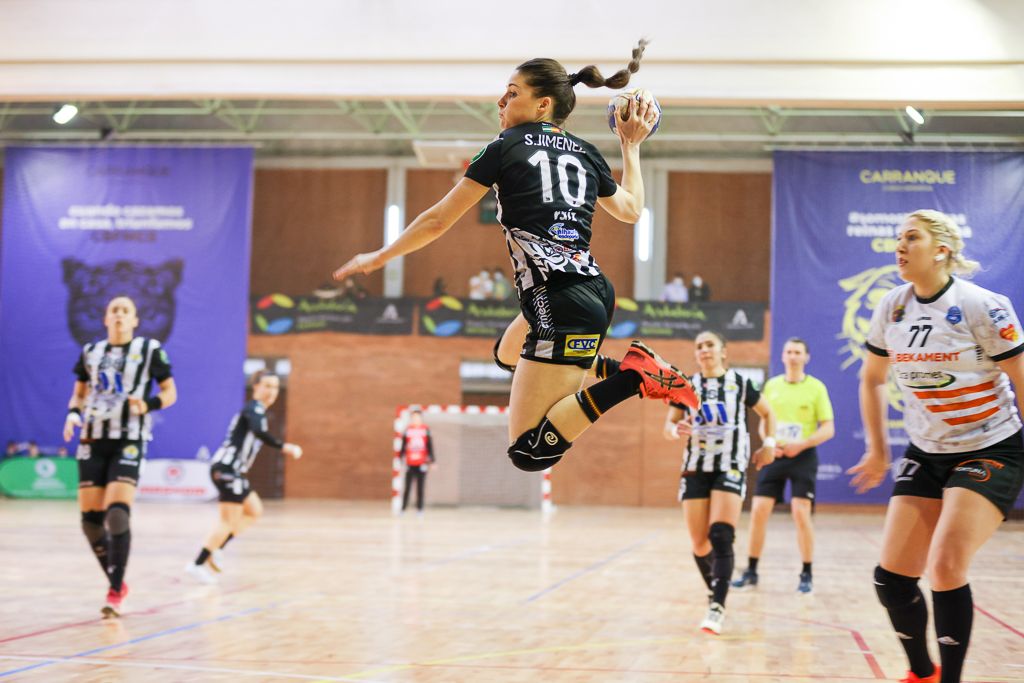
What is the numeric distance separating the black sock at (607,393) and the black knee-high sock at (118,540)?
4.57 metres

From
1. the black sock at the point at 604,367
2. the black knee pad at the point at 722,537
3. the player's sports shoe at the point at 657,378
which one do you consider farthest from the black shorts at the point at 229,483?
the player's sports shoe at the point at 657,378

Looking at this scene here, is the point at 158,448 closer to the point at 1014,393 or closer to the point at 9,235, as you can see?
the point at 9,235

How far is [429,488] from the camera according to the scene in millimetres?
22141

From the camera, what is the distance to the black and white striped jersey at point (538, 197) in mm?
3908

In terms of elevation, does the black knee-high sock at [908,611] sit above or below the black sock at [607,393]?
below

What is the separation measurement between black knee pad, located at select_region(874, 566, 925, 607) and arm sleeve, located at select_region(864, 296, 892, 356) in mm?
979

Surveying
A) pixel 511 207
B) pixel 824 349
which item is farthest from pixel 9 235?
pixel 511 207

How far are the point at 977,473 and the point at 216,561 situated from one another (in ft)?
28.3

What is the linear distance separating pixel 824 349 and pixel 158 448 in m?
13.6

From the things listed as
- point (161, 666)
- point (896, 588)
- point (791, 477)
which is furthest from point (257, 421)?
point (896, 588)

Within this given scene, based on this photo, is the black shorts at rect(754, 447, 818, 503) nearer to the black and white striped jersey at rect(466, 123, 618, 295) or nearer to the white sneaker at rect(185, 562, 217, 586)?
the white sneaker at rect(185, 562, 217, 586)

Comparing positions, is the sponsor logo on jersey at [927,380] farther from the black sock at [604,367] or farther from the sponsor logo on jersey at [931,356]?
the black sock at [604,367]

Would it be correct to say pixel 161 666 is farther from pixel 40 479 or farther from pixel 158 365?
pixel 40 479

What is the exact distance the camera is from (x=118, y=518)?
7258 millimetres
